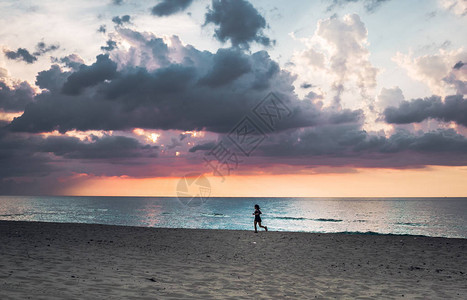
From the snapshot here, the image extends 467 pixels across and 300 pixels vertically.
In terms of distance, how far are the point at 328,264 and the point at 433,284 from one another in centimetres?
418

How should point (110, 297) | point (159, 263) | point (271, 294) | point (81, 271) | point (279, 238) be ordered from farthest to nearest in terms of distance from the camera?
point (279, 238) < point (159, 263) < point (81, 271) < point (271, 294) < point (110, 297)

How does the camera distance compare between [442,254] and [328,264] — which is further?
[442,254]

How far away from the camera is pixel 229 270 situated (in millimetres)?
13062

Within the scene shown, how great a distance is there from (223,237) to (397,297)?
14.8m

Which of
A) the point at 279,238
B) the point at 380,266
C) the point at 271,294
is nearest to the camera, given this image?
the point at 271,294

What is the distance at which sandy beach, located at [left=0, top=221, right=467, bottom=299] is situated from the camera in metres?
9.52

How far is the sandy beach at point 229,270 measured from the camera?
9.52 meters

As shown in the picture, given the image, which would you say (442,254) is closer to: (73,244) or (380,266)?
(380,266)

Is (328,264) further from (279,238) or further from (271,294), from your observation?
(279,238)

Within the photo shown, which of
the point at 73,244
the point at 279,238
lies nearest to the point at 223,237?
the point at 279,238

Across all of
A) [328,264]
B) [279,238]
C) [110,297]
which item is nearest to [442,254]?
[328,264]

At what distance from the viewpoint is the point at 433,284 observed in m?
11.9

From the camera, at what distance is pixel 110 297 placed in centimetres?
842

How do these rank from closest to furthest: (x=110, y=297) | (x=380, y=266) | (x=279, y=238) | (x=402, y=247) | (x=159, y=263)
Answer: (x=110, y=297)
(x=159, y=263)
(x=380, y=266)
(x=402, y=247)
(x=279, y=238)
